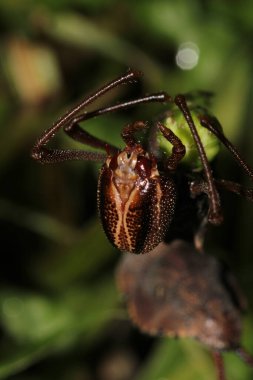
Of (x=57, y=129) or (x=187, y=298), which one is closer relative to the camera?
(x=57, y=129)

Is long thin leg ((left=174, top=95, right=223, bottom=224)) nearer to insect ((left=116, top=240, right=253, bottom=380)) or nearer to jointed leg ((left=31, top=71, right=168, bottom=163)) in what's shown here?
jointed leg ((left=31, top=71, right=168, bottom=163))

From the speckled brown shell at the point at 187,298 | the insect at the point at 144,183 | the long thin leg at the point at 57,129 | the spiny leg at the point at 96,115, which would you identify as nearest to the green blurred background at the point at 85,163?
the speckled brown shell at the point at 187,298

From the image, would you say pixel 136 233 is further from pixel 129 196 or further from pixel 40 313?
pixel 40 313

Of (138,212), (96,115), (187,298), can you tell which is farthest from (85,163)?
(138,212)

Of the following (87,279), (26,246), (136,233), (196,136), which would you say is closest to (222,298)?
(136,233)

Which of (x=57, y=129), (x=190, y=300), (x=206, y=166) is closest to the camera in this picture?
(x=206, y=166)

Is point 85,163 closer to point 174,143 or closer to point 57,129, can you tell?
point 57,129

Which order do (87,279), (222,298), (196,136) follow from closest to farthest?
(196,136) < (222,298) < (87,279)

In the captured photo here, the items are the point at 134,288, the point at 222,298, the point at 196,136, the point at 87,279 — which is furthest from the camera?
the point at 87,279

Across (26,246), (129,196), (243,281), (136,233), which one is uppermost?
(129,196)
